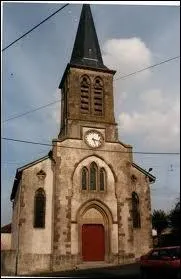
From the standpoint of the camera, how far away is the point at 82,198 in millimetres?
24906

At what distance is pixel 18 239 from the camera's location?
23453 mm

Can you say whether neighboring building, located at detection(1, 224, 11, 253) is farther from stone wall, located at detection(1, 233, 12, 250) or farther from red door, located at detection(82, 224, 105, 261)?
red door, located at detection(82, 224, 105, 261)

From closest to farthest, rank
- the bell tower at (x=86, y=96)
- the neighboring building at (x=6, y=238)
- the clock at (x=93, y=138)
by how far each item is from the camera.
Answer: the clock at (x=93, y=138) < the bell tower at (x=86, y=96) < the neighboring building at (x=6, y=238)

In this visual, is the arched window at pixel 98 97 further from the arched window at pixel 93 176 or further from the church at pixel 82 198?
the arched window at pixel 93 176

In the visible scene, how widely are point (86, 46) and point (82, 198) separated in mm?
12514

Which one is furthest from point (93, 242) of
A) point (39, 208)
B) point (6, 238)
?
point (6, 238)

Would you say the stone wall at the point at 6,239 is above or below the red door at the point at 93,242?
below

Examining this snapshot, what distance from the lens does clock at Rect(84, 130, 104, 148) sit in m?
26.5

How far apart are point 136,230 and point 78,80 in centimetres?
1106

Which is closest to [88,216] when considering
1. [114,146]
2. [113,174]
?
[113,174]

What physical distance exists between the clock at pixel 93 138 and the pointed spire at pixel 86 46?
5503 mm

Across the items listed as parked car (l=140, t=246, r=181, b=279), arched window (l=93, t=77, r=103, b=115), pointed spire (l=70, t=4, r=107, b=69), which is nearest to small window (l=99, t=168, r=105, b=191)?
arched window (l=93, t=77, r=103, b=115)

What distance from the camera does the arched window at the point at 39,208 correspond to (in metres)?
24.0

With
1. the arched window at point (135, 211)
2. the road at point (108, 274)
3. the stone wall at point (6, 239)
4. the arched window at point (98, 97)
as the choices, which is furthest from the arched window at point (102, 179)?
the stone wall at point (6, 239)
